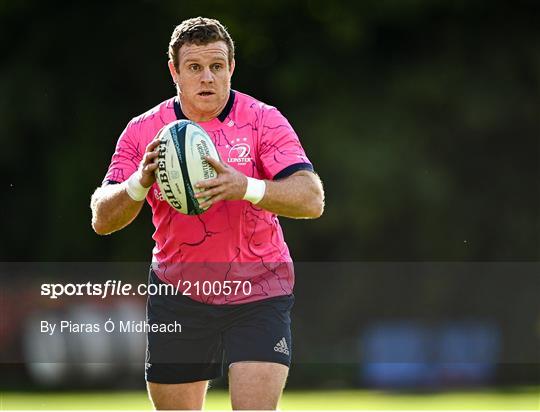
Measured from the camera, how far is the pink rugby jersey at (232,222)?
5.48 m

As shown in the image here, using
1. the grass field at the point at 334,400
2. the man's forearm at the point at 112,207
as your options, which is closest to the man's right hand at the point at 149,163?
the man's forearm at the point at 112,207

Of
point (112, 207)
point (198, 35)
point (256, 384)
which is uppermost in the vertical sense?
point (198, 35)

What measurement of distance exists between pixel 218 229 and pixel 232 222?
0.24ft

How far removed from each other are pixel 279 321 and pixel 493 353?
14921 mm

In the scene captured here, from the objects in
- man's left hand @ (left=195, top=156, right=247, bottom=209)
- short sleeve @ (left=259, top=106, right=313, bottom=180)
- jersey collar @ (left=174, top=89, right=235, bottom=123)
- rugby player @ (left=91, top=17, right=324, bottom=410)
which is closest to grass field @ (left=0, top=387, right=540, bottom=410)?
rugby player @ (left=91, top=17, right=324, bottom=410)

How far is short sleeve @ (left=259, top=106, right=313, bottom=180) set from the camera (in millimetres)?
5438

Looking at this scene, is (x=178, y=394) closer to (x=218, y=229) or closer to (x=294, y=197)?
(x=218, y=229)

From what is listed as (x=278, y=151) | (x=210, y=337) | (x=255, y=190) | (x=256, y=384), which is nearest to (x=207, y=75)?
(x=278, y=151)

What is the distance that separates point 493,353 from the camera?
19766 mm

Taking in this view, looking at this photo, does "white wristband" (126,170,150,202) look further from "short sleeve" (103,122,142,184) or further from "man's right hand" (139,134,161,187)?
"short sleeve" (103,122,142,184)

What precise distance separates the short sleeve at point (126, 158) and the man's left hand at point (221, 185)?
60cm

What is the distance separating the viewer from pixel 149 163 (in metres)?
5.19

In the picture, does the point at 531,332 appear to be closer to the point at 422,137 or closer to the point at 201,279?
the point at 422,137

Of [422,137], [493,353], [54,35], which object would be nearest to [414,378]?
[493,353]
